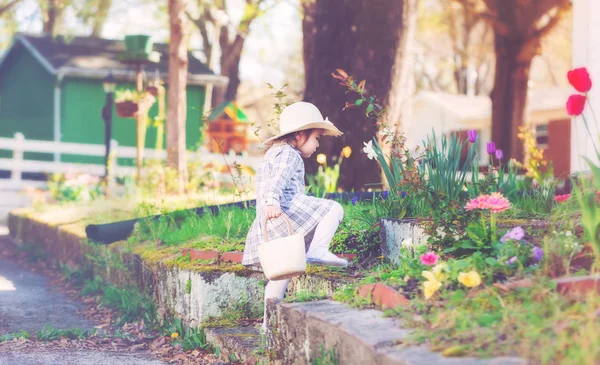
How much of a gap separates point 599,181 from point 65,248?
22.3 feet

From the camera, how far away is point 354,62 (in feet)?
29.8

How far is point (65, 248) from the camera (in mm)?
9359

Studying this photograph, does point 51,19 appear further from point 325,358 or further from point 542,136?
point 325,358

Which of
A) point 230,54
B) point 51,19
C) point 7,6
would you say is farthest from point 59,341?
point 51,19

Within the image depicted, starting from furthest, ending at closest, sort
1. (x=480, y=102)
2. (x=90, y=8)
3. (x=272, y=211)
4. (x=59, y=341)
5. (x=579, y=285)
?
(x=480, y=102)
(x=90, y=8)
(x=59, y=341)
(x=272, y=211)
(x=579, y=285)

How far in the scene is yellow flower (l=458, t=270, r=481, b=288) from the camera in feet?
11.6

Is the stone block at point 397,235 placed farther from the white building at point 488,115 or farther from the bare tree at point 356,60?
the white building at point 488,115

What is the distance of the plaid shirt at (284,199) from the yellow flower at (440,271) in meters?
1.24

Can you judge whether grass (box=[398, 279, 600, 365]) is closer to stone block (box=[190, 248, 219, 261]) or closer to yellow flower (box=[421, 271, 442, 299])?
yellow flower (box=[421, 271, 442, 299])

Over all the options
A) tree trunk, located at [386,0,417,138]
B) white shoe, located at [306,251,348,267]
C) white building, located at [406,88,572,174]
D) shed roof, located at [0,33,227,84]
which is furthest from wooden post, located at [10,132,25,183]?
white shoe, located at [306,251,348,267]

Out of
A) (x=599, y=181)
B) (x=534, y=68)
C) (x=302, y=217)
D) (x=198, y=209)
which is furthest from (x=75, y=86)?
(x=534, y=68)

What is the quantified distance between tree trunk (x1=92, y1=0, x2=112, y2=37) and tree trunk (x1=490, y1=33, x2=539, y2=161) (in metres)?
10.2

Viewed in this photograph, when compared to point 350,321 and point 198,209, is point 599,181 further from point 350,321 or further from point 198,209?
point 198,209

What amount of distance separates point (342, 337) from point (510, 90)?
1379 centimetres
